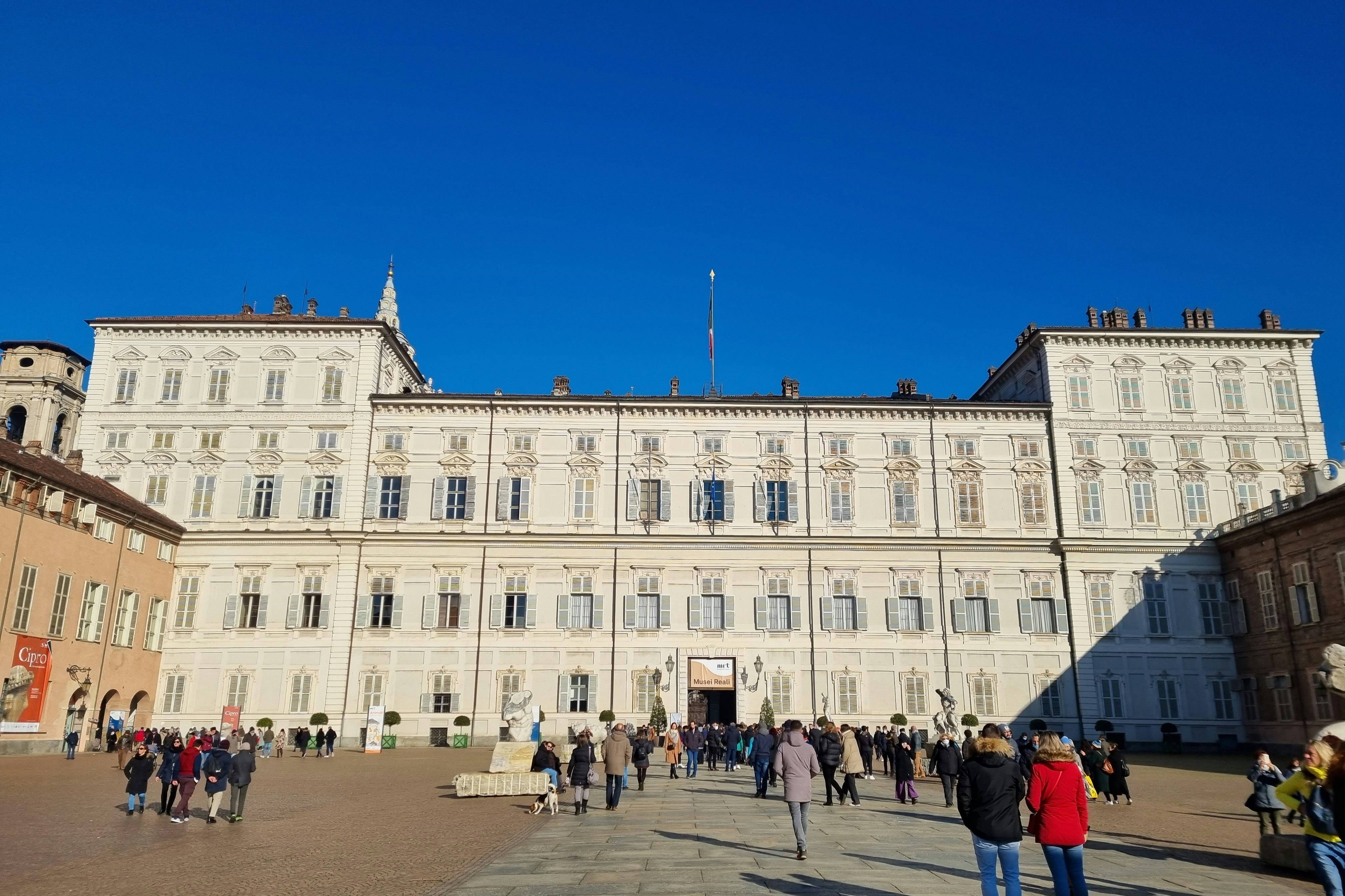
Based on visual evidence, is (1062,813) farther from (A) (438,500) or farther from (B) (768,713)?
(A) (438,500)

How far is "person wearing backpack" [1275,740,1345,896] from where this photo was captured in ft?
31.4

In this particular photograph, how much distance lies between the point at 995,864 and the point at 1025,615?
126 ft

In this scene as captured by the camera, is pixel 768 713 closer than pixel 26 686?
No

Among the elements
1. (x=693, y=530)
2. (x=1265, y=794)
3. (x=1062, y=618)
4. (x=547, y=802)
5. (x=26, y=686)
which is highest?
(x=693, y=530)

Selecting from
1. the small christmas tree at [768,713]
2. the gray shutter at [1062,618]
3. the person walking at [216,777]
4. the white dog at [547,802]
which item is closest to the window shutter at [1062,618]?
the gray shutter at [1062,618]

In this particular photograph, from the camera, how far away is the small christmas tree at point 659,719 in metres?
41.9

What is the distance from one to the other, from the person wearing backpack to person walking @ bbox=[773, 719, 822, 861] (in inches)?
234

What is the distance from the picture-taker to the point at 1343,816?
878 centimetres

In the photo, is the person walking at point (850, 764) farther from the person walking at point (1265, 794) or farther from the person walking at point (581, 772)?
the person walking at point (1265, 794)

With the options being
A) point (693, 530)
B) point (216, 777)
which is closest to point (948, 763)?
point (216, 777)

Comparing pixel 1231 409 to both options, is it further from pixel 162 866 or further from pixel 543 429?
pixel 162 866

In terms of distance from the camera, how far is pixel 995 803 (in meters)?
9.15

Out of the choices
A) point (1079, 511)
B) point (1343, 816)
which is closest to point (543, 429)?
point (1079, 511)

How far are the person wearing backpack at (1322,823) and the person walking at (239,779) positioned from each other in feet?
56.2
